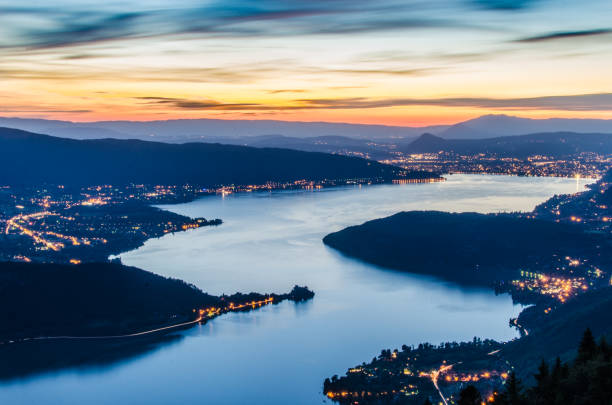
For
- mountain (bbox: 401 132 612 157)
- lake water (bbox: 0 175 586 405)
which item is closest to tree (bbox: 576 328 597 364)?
lake water (bbox: 0 175 586 405)

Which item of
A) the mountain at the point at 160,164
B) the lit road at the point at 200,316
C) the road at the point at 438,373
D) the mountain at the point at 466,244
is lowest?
the road at the point at 438,373

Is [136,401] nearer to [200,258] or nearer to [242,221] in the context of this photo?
[200,258]

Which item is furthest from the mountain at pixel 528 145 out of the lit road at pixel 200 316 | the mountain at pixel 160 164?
the lit road at pixel 200 316

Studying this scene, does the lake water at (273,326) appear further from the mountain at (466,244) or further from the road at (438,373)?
the road at (438,373)

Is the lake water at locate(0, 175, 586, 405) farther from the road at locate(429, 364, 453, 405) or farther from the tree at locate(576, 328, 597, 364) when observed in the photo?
the tree at locate(576, 328, 597, 364)


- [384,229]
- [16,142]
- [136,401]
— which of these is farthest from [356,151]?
[136,401]

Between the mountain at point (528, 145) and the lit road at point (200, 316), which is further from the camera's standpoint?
the mountain at point (528, 145)

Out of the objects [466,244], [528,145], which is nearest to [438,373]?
[466,244]
